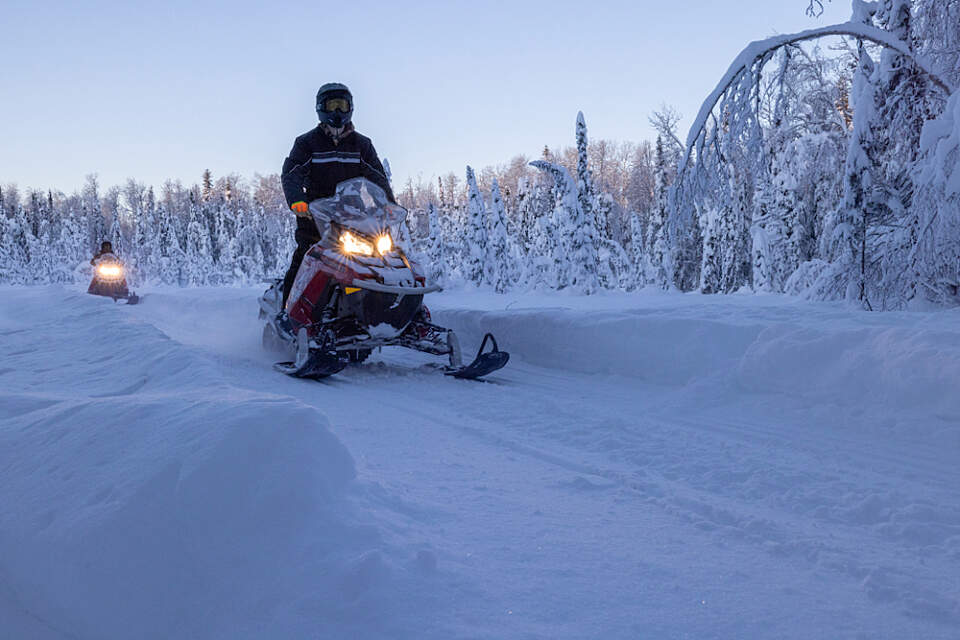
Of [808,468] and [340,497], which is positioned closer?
[340,497]

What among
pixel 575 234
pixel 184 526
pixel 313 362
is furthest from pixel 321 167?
pixel 575 234

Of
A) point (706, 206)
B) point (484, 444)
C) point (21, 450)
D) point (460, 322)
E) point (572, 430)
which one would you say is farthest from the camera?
point (460, 322)

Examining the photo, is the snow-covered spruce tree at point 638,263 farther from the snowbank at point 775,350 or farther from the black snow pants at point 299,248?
the black snow pants at point 299,248

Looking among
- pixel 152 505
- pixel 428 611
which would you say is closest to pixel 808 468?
pixel 428 611

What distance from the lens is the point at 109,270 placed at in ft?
55.8

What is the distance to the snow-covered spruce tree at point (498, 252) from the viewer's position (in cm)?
2428

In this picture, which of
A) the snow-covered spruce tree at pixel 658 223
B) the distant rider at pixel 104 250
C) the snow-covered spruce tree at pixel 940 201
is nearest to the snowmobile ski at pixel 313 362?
the snow-covered spruce tree at pixel 940 201

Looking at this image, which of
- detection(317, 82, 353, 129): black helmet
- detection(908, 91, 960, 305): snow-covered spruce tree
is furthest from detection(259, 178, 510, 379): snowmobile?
detection(908, 91, 960, 305): snow-covered spruce tree

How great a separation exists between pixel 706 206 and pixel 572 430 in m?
3.65

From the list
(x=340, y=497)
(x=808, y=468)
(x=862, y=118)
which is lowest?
(x=808, y=468)

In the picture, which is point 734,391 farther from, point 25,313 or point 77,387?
point 25,313

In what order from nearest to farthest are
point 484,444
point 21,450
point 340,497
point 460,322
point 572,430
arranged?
1. point 340,497
2. point 21,450
3. point 484,444
4. point 572,430
5. point 460,322

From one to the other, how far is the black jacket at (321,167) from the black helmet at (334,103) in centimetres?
23

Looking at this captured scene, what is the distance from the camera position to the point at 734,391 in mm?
4605
